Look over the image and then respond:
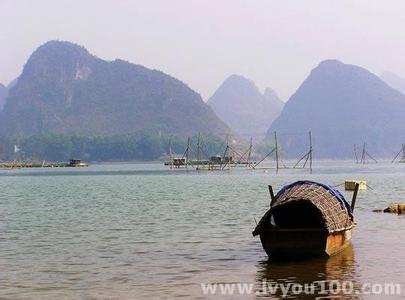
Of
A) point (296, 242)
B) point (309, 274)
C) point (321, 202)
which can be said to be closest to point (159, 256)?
point (296, 242)

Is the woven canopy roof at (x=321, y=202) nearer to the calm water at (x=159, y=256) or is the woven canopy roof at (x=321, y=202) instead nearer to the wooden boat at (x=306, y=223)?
the wooden boat at (x=306, y=223)

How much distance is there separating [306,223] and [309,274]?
4.74 meters

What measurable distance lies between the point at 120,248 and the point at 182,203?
26084mm

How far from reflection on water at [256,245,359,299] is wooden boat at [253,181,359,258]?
1.48 feet

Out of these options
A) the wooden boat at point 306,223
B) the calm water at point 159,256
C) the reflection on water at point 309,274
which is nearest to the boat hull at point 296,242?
the wooden boat at point 306,223

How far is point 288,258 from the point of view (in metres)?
23.0

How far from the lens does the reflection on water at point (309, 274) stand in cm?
1869

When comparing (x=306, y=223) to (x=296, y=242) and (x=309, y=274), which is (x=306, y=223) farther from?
(x=309, y=274)

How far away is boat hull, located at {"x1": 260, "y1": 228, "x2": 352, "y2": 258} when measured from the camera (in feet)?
74.1

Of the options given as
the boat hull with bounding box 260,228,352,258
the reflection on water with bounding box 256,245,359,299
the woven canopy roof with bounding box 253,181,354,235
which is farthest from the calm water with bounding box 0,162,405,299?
the woven canopy roof with bounding box 253,181,354,235

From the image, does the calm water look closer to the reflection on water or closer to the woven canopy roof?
the reflection on water

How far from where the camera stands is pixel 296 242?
2272cm

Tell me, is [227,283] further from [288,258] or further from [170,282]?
[288,258]

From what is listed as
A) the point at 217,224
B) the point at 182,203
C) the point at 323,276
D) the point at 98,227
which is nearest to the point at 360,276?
the point at 323,276
